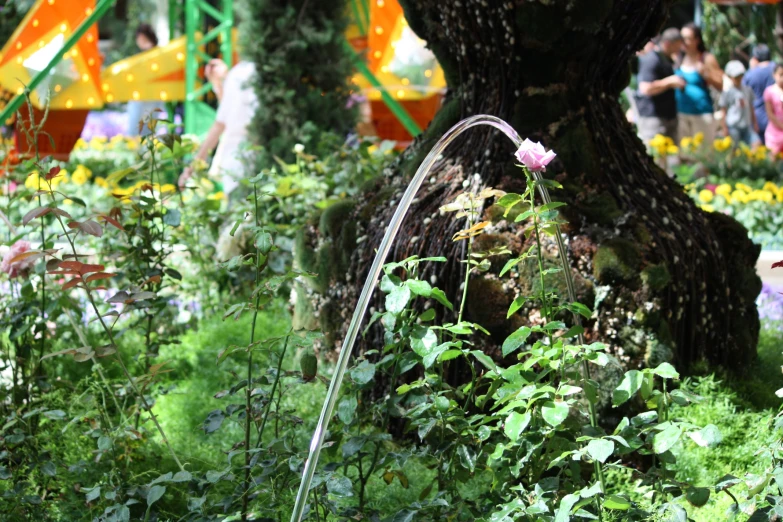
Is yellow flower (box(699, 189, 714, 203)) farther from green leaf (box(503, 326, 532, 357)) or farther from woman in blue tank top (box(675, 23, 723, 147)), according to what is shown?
green leaf (box(503, 326, 532, 357))

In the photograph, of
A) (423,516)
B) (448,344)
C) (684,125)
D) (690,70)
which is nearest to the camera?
(448,344)

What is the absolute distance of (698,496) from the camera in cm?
180

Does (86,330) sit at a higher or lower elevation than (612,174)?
lower

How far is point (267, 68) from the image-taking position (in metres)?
6.29

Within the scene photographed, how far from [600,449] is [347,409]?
530 millimetres

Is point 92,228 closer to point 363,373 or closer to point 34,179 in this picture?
point 363,373

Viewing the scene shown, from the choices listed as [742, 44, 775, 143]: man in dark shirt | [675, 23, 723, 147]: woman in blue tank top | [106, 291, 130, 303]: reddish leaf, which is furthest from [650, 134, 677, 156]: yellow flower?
[106, 291, 130, 303]: reddish leaf

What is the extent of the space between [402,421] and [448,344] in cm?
115

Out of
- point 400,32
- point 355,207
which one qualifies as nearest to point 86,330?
point 355,207

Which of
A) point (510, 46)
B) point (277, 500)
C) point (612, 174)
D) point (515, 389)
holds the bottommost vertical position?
point (277, 500)

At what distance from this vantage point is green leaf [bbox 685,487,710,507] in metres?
1.79

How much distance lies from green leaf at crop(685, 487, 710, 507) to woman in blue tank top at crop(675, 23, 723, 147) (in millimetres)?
8290

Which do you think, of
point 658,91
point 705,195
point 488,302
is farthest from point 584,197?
point 658,91

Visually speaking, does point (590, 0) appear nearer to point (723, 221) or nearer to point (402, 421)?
point (723, 221)
